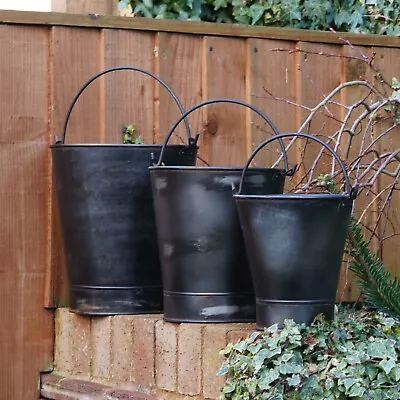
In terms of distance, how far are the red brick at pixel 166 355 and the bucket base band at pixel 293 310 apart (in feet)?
1.13

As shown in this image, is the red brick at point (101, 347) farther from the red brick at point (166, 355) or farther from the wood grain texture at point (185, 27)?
the wood grain texture at point (185, 27)

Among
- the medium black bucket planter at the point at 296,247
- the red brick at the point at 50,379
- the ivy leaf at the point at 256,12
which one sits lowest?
the red brick at the point at 50,379

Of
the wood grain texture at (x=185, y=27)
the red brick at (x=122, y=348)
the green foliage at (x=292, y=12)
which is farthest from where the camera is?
the green foliage at (x=292, y=12)

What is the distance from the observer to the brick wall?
2.52 m

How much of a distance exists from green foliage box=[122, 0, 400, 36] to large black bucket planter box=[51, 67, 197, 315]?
3.64 ft

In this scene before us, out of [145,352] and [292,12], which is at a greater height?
[292,12]

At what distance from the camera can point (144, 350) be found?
2.74 meters

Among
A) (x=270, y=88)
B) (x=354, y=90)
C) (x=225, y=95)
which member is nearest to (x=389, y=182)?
(x=354, y=90)

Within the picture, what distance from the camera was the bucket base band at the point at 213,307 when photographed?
260cm

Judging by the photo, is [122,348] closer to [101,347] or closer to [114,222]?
[101,347]

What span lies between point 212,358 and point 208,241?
0.30 meters

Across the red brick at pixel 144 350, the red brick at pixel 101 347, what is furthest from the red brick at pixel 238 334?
the red brick at pixel 101 347

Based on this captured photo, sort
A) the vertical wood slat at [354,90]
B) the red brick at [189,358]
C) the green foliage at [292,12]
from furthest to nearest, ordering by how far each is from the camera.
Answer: the green foliage at [292,12] → the vertical wood slat at [354,90] → the red brick at [189,358]

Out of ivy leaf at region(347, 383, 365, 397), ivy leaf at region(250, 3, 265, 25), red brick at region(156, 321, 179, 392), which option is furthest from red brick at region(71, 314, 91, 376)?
ivy leaf at region(250, 3, 265, 25)
